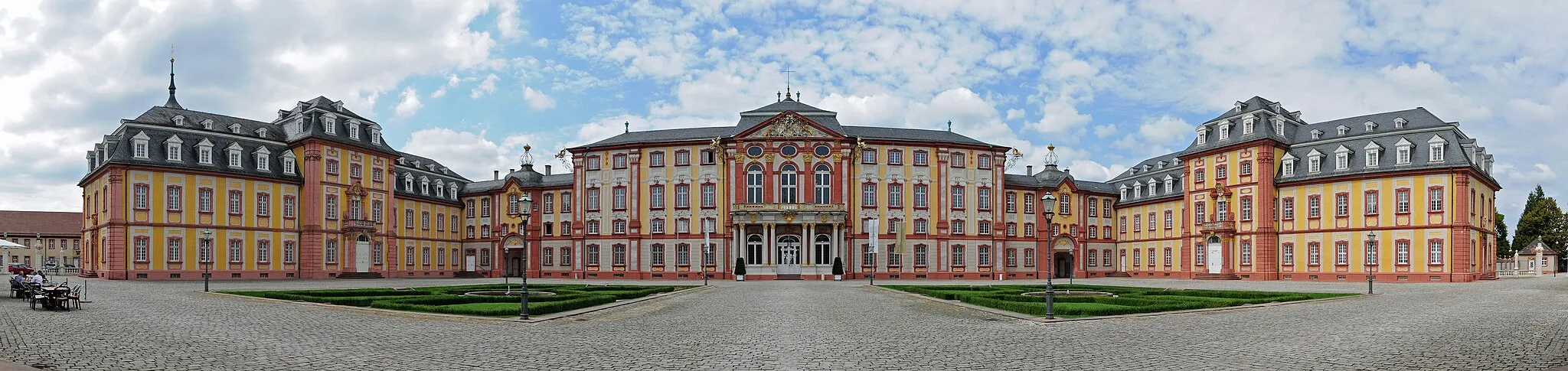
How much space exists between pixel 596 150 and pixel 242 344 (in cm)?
5432

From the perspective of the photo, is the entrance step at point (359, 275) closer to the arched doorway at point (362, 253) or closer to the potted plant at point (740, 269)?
the arched doorway at point (362, 253)

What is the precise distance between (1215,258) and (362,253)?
5359 cm

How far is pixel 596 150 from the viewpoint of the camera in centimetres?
6919

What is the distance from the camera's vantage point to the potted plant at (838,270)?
62.5 m

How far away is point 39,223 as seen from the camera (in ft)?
331

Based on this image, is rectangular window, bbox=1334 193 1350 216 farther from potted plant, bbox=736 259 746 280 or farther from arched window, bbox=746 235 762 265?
potted plant, bbox=736 259 746 280

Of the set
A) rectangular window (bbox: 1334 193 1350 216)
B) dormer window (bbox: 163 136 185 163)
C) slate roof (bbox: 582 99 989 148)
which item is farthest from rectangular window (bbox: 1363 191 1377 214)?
dormer window (bbox: 163 136 185 163)

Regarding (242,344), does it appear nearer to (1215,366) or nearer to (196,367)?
(196,367)

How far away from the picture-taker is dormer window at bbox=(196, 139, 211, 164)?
184 ft

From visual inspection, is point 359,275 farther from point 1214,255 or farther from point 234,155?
point 1214,255

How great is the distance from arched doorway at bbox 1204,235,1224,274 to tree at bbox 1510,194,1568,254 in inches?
1748

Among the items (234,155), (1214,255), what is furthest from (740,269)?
(234,155)

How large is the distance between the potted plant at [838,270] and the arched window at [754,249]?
5.34 meters

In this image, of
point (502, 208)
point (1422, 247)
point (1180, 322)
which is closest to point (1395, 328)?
point (1180, 322)
